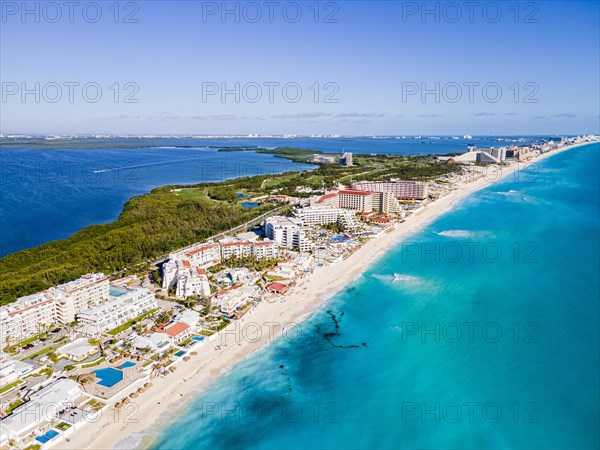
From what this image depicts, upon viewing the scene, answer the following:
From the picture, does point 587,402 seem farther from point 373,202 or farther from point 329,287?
point 373,202

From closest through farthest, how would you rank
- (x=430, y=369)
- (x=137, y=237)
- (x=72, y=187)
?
(x=430, y=369)
(x=137, y=237)
(x=72, y=187)

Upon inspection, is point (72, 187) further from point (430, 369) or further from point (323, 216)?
point (430, 369)

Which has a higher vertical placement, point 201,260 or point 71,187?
point 71,187

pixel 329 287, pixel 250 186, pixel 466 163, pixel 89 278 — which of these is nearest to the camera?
pixel 89 278

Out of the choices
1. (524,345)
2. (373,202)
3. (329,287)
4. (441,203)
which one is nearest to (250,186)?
(373,202)

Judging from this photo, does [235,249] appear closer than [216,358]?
No

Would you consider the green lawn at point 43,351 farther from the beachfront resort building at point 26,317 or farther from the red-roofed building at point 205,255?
the red-roofed building at point 205,255

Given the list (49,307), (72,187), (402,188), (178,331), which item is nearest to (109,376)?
(178,331)

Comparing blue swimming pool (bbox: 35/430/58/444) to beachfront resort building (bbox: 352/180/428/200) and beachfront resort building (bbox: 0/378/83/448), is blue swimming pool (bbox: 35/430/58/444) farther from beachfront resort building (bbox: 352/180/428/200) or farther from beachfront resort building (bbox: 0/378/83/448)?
beachfront resort building (bbox: 352/180/428/200)
